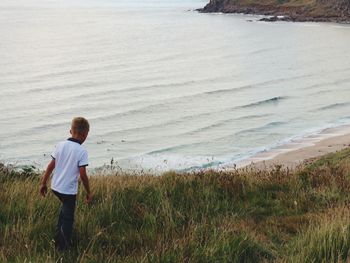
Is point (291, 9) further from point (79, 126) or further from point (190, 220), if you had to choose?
point (79, 126)

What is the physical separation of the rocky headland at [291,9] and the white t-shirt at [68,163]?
337 feet

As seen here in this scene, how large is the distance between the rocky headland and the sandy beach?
78.7 meters

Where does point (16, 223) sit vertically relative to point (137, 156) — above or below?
above

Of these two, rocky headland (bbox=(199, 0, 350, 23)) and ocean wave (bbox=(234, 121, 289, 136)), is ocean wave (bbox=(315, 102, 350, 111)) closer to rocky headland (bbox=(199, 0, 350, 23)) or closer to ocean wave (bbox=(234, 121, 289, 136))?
ocean wave (bbox=(234, 121, 289, 136))

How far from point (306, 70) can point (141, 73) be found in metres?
16.7

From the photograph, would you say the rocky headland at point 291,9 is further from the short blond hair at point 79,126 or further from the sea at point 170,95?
the short blond hair at point 79,126

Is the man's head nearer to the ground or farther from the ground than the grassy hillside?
farther from the ground

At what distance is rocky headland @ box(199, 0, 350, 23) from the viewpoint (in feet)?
350

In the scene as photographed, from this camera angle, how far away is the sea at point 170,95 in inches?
1075

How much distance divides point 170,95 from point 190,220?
33810 millimetres

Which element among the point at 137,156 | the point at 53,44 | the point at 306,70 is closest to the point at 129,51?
the point at 53,44

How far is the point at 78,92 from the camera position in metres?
41.4

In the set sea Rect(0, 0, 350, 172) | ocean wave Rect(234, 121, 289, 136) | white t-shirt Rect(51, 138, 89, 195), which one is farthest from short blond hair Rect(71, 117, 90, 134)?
ocean wave Rect(234, 121, 289, 136)

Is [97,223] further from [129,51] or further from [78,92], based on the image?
[129,51]
